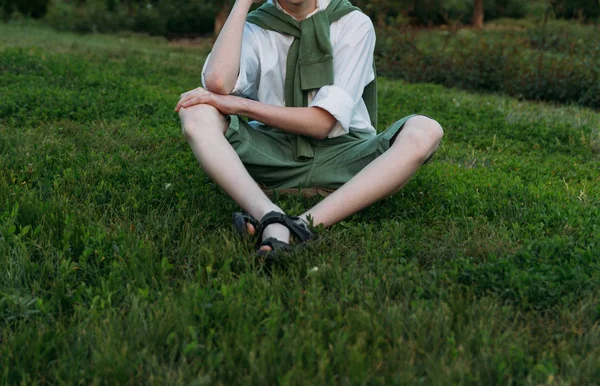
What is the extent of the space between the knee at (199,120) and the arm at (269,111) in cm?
3

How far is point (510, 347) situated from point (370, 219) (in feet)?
4.95

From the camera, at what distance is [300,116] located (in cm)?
350

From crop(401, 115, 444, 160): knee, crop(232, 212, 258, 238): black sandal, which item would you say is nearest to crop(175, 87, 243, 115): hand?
crop(232, 212, 258, 238): black sandal

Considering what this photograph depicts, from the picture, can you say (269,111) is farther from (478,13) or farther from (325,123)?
(478,13)

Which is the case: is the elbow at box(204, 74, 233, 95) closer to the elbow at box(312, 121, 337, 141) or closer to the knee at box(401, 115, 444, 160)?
the elbow at box(312, 121, 337, 141)

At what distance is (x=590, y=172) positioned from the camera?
5.03 m

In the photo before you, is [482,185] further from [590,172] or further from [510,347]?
[510,347]

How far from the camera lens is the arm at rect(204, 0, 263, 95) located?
3566 mm

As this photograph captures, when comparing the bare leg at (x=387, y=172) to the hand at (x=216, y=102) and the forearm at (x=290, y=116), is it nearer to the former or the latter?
the forearm at (x=290, y=116)

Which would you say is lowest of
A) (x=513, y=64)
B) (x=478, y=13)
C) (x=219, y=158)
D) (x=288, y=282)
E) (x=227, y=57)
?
(x=478, y=13)

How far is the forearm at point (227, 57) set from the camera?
11.7 ft

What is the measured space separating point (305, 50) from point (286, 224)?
3.89 feet

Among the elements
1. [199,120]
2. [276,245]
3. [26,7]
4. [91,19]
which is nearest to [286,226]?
[276,245]

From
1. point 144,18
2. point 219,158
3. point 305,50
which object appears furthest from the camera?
point 144,18
